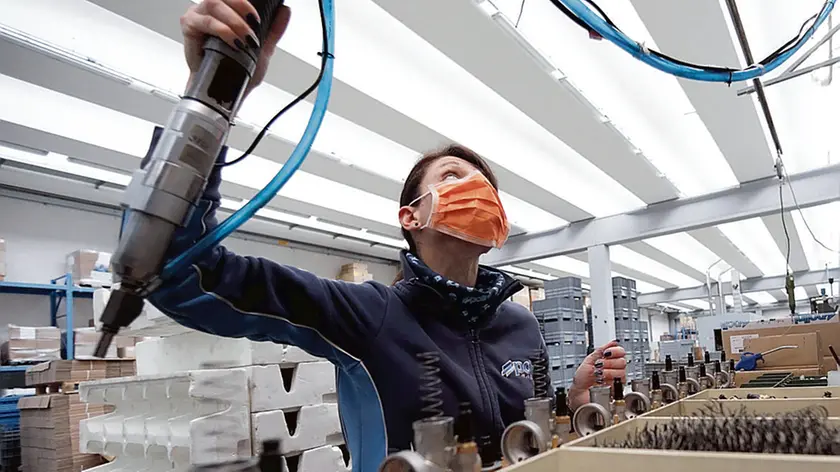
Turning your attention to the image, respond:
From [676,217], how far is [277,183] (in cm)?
584

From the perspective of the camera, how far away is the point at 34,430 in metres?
3.73

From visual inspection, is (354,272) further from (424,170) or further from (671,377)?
(424,170)

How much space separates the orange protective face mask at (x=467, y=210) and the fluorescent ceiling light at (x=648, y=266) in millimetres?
6829

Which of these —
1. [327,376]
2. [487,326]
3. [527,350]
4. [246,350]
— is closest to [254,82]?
[487,326]

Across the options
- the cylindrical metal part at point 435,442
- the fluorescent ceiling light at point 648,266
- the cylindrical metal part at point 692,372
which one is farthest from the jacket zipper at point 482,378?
the fluorescent ceiling light at point 648,266

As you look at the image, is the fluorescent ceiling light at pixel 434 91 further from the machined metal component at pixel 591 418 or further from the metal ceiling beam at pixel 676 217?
the machined metal component at pixel 591 418

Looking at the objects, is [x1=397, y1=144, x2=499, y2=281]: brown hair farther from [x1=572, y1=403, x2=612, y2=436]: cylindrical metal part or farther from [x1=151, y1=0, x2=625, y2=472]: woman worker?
[x1=572, y1=403, x2=612, y2=436]: cylindrical metal part

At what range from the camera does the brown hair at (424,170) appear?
1.30 meters

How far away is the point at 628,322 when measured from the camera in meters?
6.48

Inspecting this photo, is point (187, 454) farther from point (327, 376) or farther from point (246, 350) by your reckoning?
point (327, 376)

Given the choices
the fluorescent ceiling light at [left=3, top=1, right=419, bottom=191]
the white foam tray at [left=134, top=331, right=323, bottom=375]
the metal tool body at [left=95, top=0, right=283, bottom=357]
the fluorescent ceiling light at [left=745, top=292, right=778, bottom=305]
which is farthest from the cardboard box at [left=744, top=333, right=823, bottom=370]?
the fluorescent ceiling light at [left=745, top=292, right=778, bottom=305]

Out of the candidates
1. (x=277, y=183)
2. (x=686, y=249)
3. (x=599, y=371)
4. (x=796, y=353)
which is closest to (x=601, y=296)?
(x=686, y=249)

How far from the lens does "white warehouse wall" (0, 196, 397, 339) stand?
174 inches

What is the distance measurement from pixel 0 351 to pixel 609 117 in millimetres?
4506
